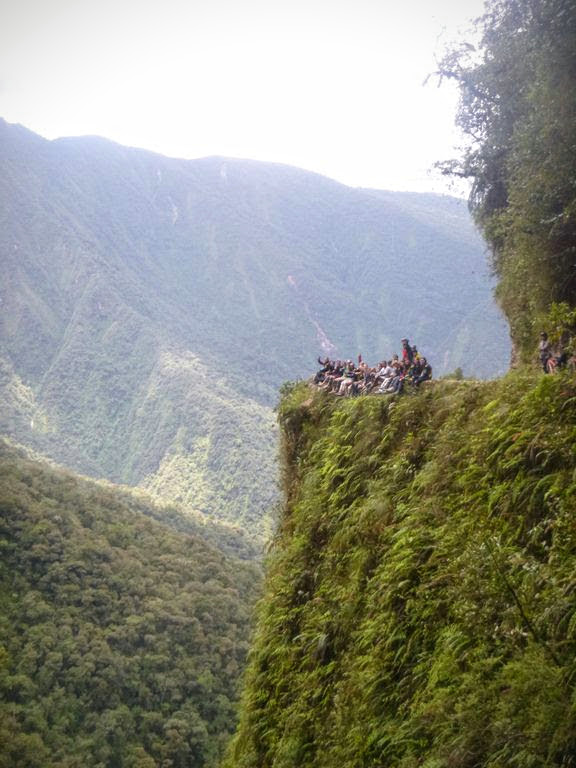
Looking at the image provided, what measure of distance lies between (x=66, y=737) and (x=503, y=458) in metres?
55.7

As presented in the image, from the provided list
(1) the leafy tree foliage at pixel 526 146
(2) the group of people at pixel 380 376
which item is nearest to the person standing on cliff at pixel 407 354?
(2) the group of people at pixel 380 376

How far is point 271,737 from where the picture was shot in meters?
8.52

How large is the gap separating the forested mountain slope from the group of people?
36254mm

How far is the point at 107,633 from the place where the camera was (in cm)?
6166

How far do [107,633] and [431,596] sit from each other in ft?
206

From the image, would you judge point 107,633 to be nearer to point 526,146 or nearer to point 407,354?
point 407,354

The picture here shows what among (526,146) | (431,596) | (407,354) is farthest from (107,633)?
(431,596)

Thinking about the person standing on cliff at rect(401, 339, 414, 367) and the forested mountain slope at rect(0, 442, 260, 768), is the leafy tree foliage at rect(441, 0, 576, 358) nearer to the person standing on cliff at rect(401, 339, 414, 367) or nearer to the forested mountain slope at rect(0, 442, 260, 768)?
the person standing on cliff at rect(401, 339, 414, 367)

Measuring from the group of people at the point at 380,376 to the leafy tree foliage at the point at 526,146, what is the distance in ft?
11.4

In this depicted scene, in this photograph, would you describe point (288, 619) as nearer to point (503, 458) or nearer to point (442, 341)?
point (503, 458)

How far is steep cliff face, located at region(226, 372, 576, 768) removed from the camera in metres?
4.44

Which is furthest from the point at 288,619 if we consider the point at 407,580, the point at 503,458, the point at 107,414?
the point at 107,414

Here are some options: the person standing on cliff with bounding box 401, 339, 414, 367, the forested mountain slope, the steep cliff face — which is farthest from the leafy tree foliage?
the forested mountain slope

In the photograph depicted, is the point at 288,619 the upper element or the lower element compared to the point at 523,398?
lower
